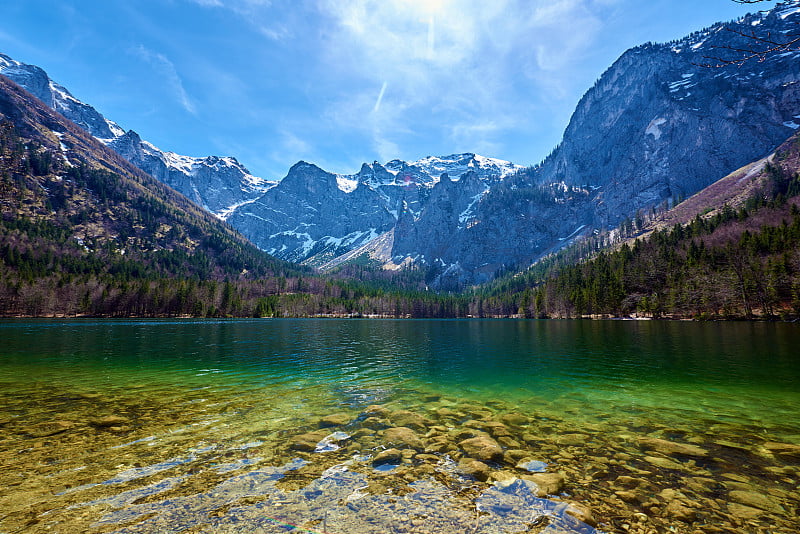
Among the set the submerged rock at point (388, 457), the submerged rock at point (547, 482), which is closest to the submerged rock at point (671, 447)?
the submerged rock at point (547, 482)

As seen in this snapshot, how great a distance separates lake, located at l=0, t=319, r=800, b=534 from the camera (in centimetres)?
787

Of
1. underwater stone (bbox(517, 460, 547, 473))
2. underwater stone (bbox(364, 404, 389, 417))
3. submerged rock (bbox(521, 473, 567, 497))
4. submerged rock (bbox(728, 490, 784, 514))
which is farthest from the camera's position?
underwater stone (bbox(364, 404, 389, 417))

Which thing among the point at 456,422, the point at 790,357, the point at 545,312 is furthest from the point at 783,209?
the point at 456,422

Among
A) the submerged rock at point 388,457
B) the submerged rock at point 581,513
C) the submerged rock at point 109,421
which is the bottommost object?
the submerged rock at point 388,457

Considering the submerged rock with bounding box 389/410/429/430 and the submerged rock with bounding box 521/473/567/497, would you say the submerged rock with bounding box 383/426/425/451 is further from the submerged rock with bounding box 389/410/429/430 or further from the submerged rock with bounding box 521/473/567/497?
the submerged rock with bounding box 521/473/567/497

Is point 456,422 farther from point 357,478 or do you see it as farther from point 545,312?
point 545,312

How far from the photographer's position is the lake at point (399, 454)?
25.8ft

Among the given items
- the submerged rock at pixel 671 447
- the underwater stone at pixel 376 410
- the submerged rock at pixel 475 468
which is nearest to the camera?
the submerged rock at pixel 475 468

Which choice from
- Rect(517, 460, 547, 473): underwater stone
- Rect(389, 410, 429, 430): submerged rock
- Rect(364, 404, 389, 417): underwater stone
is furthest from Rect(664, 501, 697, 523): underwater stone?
Rect(364, 404, 389, 417): underwater stone

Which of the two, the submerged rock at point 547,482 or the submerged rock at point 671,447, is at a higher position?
the submerged rock at point 547,482

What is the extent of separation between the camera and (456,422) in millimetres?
15148

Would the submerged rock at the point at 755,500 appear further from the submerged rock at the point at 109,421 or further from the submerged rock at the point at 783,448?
the submerged rock at the point at 109,421

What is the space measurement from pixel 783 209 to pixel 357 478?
7076 inches

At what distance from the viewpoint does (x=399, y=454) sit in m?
11.6
